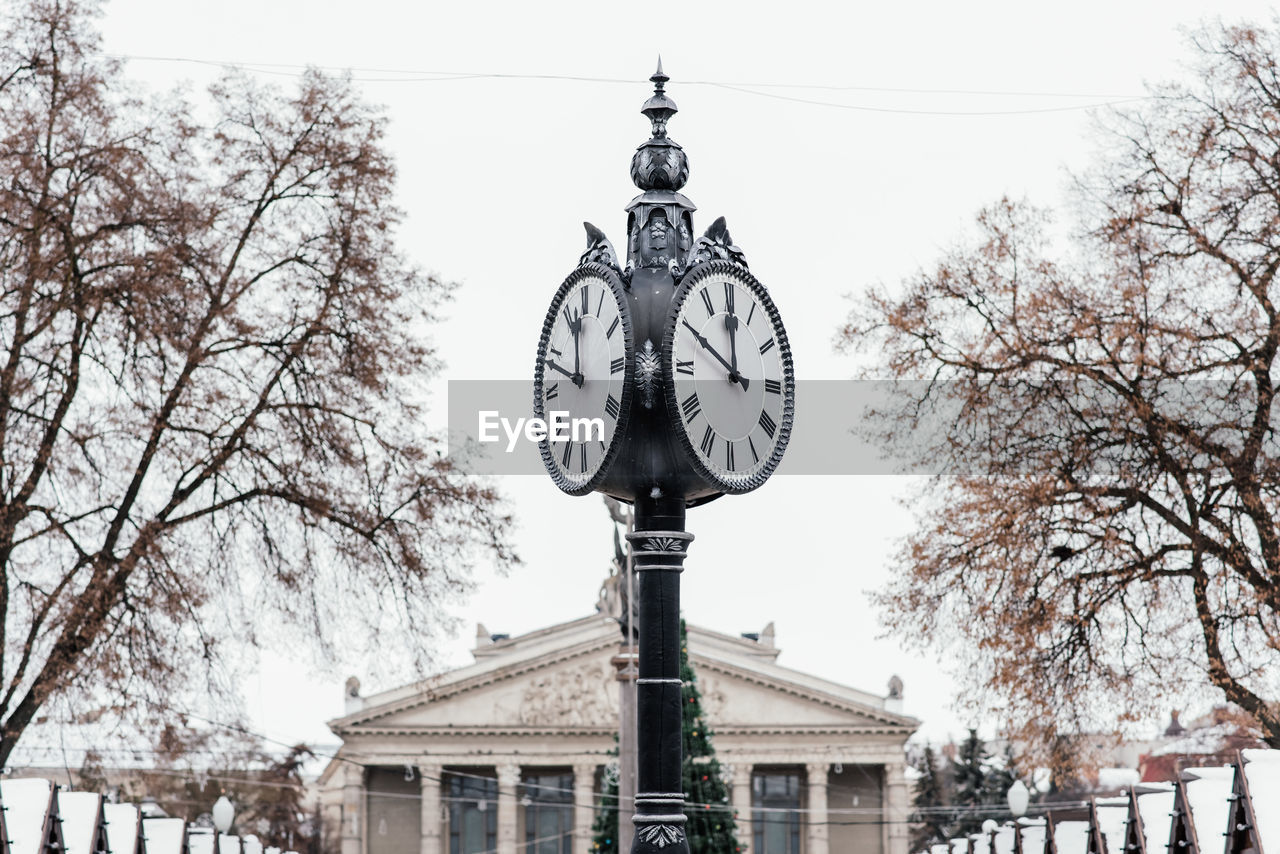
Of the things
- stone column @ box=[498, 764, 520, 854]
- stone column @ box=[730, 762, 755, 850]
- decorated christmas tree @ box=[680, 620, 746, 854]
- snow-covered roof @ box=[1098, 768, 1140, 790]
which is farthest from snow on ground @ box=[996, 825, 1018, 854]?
stone column @ box=[498, 764, 520, 854]

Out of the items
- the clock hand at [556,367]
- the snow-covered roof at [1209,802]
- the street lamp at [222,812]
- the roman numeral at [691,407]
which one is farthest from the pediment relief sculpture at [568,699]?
the roman numeral at [691,407]

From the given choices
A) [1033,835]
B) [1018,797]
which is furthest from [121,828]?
[1018,797]

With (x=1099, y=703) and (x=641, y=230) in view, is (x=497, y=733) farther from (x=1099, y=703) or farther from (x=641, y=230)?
(x=641, y=230)

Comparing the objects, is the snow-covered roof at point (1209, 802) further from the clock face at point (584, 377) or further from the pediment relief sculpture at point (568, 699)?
the pediment relief sculpture at point (568, 699)

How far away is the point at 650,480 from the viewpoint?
23.7ft

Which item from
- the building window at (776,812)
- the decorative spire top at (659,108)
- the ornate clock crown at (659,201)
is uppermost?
the decorative spire top at (659,108)

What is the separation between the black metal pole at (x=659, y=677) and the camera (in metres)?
6.99

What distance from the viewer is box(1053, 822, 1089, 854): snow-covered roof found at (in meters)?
13.6

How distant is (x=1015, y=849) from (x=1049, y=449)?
666 centimetres

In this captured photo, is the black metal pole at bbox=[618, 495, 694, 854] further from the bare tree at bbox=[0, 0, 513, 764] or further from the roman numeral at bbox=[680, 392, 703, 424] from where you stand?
the bare tree at bbox=[0, 0, 513, 764]

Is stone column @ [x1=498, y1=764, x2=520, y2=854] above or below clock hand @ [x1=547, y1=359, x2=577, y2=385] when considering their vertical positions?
Result: below

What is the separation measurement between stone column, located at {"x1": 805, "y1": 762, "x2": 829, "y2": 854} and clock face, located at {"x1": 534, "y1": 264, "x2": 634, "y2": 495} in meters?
75.7

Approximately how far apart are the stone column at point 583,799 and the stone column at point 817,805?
8.93 meters

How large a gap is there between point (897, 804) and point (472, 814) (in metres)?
17.6
